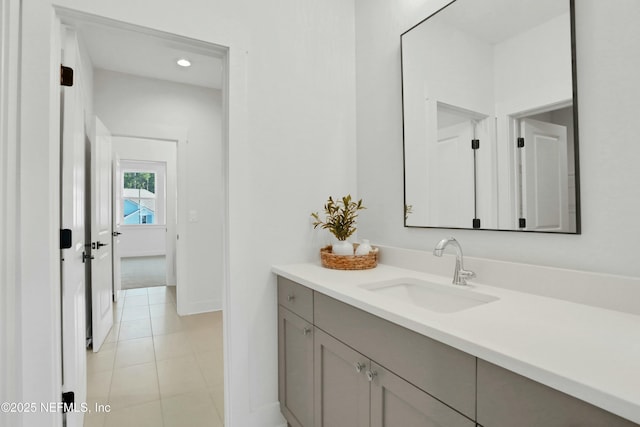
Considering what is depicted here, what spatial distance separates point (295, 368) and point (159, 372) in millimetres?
1360

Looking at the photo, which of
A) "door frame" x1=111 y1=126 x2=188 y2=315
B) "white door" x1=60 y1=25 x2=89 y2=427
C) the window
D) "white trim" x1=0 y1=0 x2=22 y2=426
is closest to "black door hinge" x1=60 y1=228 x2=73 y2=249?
"white door" x1=60 y1=25 x2=89 y2=427

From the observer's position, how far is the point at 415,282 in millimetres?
1461

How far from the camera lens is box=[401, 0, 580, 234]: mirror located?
1.13 m

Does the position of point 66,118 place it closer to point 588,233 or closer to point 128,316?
point 588,233

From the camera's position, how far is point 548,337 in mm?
771

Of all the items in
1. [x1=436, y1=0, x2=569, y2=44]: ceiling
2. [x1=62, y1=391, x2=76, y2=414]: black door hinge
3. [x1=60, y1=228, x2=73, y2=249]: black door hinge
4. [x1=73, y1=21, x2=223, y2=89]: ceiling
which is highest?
[x1=73, y1=21, x2=223, y2=89]: ceiling

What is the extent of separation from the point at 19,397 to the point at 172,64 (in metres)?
2.99

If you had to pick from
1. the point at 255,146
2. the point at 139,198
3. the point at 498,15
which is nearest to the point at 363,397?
the point at 255,146

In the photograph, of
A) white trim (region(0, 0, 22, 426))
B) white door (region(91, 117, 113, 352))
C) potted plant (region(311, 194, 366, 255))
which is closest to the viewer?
white trim (region(0, 0, 22, 426))

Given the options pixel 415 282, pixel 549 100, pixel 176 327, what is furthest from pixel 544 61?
Answer: pixel 176 327

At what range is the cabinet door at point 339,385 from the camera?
1130 millimetres

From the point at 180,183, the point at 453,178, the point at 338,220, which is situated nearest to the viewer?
the point at 453,178

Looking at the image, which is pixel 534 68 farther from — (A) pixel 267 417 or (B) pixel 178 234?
(B) pixel 178 234

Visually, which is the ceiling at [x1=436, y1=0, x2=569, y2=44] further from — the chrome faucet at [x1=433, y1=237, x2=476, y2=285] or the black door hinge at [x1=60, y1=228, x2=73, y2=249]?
the black door hinge at [x1=60, y1=228, x2=73, y2=249]
